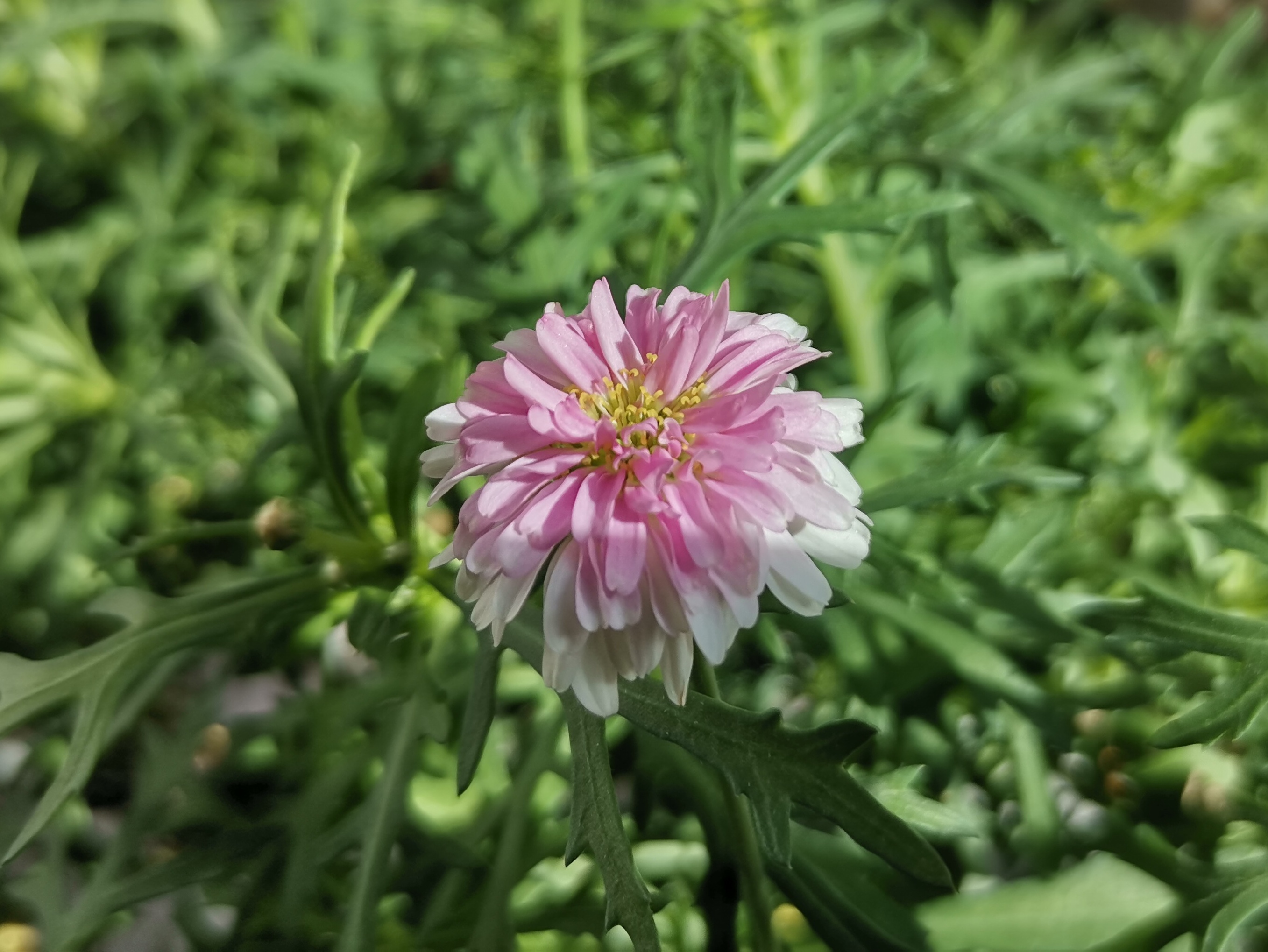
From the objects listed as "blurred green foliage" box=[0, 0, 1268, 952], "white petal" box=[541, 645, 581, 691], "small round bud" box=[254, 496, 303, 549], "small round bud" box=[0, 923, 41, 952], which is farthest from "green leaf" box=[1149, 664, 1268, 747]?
"small round bud" box=[0, 923, 41, 952]

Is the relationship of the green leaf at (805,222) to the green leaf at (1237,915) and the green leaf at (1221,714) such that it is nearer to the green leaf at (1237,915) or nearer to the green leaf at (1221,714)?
the green leaf at (1221,714)

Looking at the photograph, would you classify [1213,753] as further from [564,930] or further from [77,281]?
[77,281]

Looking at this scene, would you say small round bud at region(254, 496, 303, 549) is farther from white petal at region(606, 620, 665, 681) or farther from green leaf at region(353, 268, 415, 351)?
white petal at region(606, 620, 665, 681)

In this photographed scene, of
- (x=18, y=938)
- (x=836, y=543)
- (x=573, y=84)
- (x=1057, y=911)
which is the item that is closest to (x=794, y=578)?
(x=836, y=543)

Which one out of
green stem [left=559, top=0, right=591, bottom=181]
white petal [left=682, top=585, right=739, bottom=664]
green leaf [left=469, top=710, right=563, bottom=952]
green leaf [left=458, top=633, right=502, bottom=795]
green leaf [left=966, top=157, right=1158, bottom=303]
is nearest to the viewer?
white petal [left=682, top=585, right=739, bottom=664]

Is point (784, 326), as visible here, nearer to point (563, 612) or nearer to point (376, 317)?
point (563, 612)

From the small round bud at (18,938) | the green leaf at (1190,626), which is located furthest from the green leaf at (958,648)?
the small round bud at (18,938)

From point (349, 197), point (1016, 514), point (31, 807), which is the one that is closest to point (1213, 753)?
point (1016, 514)
